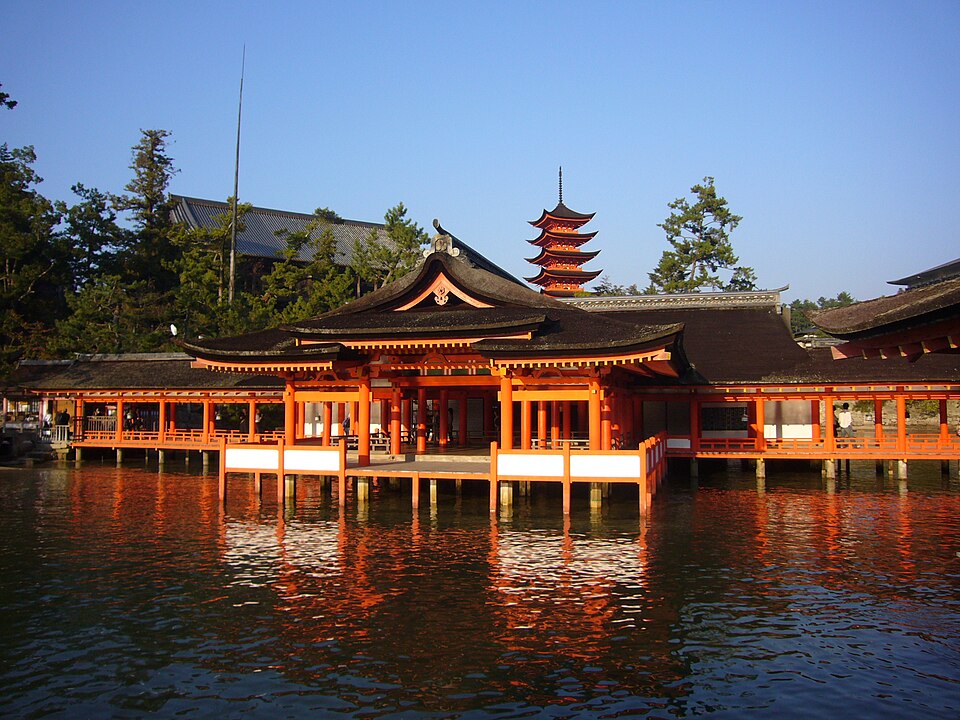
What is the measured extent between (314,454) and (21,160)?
4535 cm

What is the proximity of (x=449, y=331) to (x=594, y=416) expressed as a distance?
15.5 ft

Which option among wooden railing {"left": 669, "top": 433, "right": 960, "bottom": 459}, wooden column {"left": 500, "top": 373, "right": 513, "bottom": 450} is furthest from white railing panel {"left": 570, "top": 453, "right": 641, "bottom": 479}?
wooden railing {"left": 669, "top": 433, "right": 960, "bottom": 459}

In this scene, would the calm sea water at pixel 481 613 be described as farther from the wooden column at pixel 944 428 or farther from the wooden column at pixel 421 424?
the wooden column at pixel 944 428

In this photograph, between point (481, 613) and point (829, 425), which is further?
point (829, 425)

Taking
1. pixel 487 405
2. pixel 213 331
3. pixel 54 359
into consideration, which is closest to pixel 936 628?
pixel 487 405

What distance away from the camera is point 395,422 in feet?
87.7

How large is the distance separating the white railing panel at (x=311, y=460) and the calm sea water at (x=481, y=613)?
1.25 meters

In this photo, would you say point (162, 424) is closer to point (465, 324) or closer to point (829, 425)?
point (465, 324)

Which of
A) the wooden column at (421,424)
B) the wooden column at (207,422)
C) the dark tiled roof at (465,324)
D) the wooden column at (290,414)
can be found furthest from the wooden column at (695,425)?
the wooden column at (207,422)

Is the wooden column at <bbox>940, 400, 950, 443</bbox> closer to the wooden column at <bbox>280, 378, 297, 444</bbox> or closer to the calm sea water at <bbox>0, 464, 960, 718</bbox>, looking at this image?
the calm sea water at <bbox>0, 464, 960, 718</bbox>

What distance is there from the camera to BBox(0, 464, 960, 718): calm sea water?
992 cm

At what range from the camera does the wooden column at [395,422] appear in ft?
86.8

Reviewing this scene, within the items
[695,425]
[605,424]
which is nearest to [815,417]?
[695,425]

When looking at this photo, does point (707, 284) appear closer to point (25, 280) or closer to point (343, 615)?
point (25, 280)
